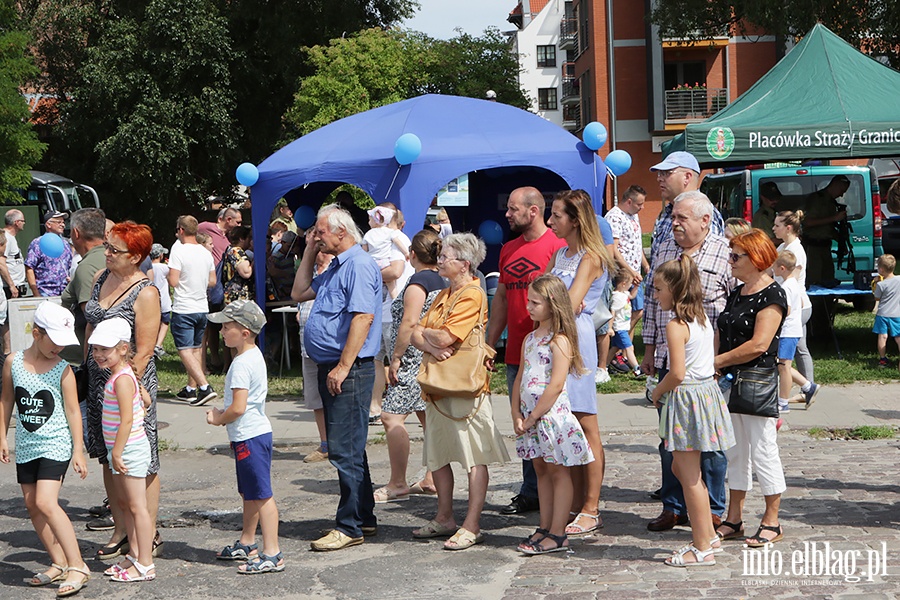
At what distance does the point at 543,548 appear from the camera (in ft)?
18.7

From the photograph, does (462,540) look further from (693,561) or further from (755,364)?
(755,364)

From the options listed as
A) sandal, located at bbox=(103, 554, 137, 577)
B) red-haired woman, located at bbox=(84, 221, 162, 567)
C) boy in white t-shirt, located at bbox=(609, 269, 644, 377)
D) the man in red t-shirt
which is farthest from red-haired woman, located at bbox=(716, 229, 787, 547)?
boy in white t-shirt, located at bbox=(609, 269, 644, 377)

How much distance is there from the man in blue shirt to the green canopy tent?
602 centimetres

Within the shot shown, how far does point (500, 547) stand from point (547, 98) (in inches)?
3145

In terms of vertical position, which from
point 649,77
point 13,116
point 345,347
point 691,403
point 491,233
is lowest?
point 691,403

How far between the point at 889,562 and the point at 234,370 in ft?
11.3

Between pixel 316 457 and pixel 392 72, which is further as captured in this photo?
pixel 392 72

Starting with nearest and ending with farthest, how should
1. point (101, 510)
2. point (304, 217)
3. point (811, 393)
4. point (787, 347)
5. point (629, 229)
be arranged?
point (101, 510), point (787, 347), point (811, 393), point (629, 229), point (304, 217)

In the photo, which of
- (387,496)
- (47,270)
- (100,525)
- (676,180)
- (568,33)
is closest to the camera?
(676,180)

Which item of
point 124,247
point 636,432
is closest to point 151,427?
point 124,247

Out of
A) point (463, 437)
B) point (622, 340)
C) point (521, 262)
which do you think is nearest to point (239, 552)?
point (463, 437)

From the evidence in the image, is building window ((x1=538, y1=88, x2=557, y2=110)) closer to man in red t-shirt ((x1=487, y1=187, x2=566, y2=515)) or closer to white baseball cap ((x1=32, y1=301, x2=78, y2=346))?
man in red t-shirt ((x1=487, y1=187, x2=566, y2=515))

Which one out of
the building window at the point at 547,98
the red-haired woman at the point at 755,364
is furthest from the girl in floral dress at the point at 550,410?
the building window at the point at 547,98

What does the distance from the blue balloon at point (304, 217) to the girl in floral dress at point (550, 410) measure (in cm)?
1021
